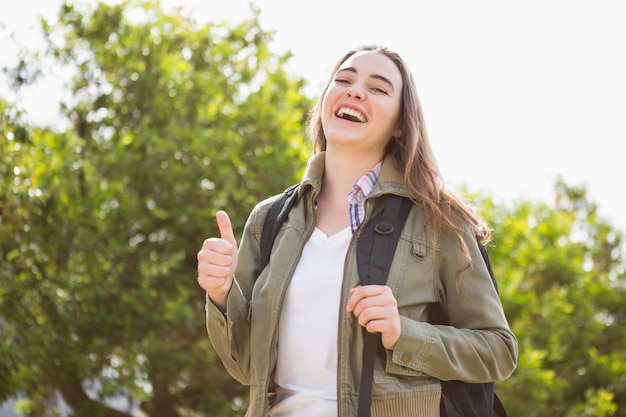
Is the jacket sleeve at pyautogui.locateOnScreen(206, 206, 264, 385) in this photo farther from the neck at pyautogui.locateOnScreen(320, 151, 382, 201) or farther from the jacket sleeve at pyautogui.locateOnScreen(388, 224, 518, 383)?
the jacket sleeve at pyautogui.locateOnScreen(388, 224, 518, 383)

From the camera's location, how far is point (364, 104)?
2639mm

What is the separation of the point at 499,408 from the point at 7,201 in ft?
14.3

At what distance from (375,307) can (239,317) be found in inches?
20.7

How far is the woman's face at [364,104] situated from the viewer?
263cm

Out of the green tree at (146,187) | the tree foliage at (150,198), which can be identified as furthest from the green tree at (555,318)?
the green tree at (146,187)

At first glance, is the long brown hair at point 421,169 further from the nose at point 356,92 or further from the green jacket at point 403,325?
the nose at point 356,92

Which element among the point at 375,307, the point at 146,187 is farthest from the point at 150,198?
the point at 375,307

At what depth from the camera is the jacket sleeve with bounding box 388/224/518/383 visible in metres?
2.31

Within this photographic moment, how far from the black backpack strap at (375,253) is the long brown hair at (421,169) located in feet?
0.24

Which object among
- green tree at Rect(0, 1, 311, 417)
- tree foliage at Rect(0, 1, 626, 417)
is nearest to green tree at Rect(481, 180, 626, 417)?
tree foliage at Rect(0, 1, 626, 417)

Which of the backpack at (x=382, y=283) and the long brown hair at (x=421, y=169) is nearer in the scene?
the backpack at (x=382, y=283)

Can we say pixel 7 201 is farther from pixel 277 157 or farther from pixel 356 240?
pixel 356 240

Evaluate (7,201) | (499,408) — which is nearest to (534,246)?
(7,201)

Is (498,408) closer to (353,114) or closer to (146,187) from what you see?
(353,114)
